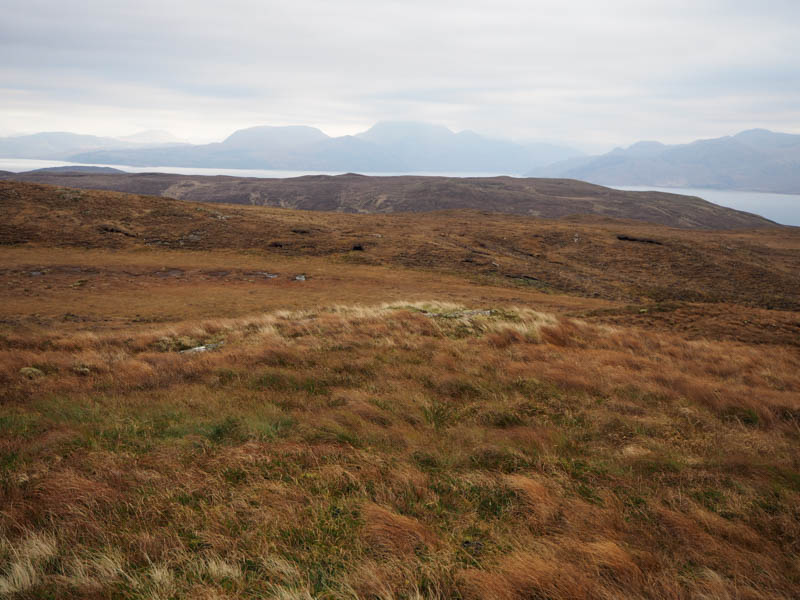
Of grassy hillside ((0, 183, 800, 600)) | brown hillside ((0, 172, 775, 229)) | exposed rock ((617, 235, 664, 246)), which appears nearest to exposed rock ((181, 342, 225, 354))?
grassy hillside ((0, 183, 800, 600))

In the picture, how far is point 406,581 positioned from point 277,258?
31747 millimetres

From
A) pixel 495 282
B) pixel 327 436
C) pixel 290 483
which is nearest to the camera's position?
pixel 290 483

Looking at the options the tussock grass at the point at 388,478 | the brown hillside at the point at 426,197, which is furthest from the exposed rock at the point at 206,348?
the brown hillside at the point at 426,197

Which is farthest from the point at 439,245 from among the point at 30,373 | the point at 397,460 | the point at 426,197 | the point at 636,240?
the point at 426,197

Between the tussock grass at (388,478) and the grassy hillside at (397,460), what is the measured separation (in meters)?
0.03

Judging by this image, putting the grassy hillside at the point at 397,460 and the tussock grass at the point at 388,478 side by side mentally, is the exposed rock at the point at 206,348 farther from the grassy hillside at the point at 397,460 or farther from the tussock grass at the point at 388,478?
the tussock grass at the point at 388,478

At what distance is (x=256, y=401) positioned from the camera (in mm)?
6820

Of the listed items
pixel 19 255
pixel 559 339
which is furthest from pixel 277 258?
pixel 559 339

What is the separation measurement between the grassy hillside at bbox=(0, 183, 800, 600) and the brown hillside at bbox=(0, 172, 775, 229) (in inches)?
4091

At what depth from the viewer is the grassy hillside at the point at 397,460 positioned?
321 centimetres

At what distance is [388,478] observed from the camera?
4.60 m

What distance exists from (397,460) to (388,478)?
0.42m

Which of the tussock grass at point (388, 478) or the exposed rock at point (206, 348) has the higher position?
the tussock grass at point (388, 478)

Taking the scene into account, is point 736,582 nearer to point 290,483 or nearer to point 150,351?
point 290,483
